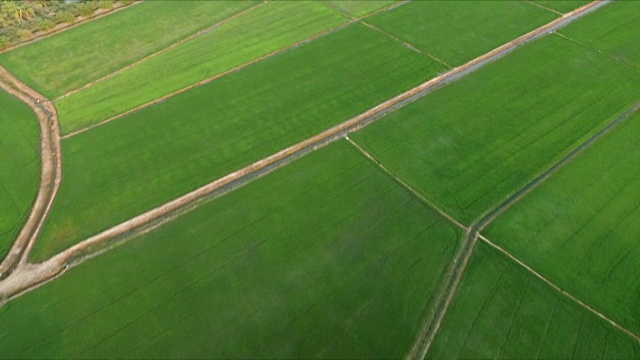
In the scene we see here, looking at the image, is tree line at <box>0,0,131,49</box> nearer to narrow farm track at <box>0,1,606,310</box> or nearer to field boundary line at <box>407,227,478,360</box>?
narrow farm track at <box>0,1,606,310</box>

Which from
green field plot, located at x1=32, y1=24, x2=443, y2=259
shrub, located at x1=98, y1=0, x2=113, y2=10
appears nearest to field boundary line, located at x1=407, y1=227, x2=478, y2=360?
green field plot, located at x1=32, y1=24, x2=443, y2=259

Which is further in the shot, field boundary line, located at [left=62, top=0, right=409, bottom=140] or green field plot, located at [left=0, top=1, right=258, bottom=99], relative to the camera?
green field plot, located at [left=0, top=1, right=258, bottom=99]

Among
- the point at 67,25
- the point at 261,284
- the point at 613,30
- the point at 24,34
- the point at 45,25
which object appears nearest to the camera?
the point at 261,284

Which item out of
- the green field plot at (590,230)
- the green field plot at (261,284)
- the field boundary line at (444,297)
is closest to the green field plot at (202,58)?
the green field plot at (261,284)

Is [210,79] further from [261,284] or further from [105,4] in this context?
[261,284]

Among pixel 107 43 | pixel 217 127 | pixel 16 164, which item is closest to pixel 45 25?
pixel 107 43

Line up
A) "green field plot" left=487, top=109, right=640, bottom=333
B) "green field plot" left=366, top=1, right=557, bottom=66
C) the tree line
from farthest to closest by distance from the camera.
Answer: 1. the tree line
2. "green field plot" left=366, top=1, right=557, bottom=66
3. "green field plot" left=487, top=109, right=640, bottom=333
